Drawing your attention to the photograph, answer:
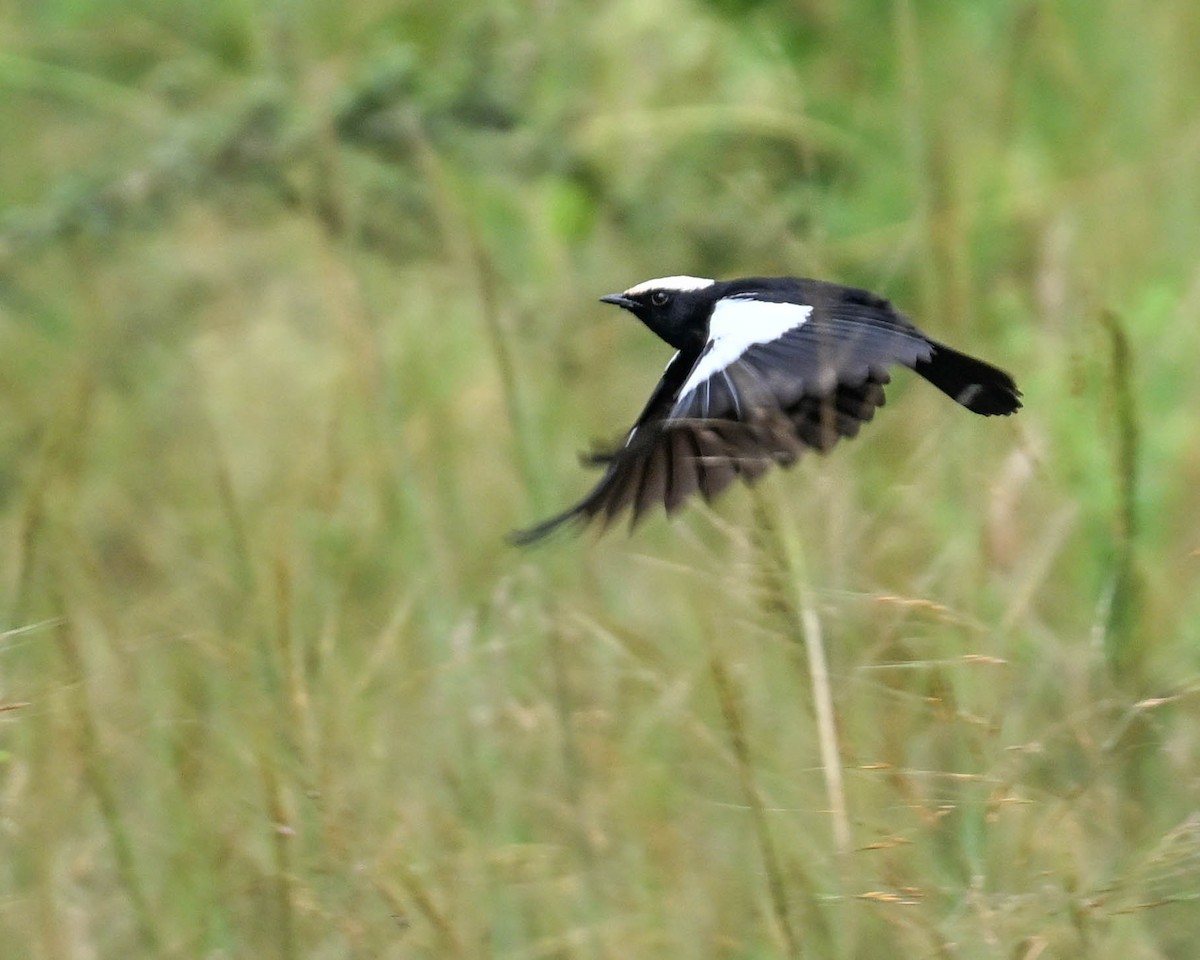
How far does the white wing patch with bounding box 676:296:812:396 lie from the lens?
2057 millimetres

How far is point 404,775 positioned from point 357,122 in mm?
1716

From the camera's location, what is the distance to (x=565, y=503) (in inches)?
132

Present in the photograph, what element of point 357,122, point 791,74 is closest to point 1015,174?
point 791,74

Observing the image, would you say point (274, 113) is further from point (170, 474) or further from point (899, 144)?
point (899, 144)

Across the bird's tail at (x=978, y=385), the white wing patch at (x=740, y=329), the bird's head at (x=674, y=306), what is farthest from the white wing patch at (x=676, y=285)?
the bird's tail at (x=978, y=385)

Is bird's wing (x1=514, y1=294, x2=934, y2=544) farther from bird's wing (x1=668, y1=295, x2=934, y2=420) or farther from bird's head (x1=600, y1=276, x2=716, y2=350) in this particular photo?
bird's head (x1=600, y1=276, x2=716, y2=350)

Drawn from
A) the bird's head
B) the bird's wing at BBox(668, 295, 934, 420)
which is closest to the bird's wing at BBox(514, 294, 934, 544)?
the bird's wing at BBox(668, 295, 934, 420)

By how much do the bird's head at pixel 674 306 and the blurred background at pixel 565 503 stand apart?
176mm

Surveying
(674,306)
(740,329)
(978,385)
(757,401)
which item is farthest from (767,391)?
(674,306)

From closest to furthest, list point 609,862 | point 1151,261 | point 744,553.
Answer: point 744,553
point 609,862
point 1151,261

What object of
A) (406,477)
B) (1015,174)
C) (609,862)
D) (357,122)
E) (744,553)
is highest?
(357,122)

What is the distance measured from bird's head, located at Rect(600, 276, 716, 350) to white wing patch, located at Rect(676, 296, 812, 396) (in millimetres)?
211

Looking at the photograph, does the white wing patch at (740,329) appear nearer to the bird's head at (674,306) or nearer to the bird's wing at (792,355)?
the bird's wing at (792,355)

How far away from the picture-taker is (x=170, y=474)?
3951 mm
